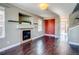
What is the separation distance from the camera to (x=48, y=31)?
3.30 m

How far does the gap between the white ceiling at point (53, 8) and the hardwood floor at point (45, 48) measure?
704 millimetres

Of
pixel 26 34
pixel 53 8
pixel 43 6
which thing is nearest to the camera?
pixel 43 6

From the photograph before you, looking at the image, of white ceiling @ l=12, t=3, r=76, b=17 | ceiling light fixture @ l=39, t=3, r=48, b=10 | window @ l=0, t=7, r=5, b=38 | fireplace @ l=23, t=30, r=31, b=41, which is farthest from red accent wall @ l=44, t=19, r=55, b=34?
window @ l=0, t=7, r=5, b=38

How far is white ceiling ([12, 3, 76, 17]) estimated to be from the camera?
9.43 ft

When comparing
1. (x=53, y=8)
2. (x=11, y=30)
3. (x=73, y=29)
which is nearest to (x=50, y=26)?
(x=53, y=8)

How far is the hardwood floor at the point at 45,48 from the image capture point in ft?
9.52

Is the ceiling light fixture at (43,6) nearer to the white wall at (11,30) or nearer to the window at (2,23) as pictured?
the white wall at (11,30)

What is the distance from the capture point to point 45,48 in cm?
305

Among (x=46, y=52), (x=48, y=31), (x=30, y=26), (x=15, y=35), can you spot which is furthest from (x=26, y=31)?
(x=46, y=52)

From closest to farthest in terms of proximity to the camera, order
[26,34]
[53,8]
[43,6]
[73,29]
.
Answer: [43,6]
[53,8]
[73,29]
[26,34]

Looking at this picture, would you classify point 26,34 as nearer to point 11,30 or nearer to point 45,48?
point 11,30

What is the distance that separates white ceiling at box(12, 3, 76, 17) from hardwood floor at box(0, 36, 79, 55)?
704 mm

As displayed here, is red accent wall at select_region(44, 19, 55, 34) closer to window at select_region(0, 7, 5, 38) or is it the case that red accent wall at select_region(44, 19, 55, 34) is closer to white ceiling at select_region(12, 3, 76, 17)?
white ceiling at select_region(12, 3, 76, 17)

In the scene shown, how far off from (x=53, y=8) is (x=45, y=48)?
1042 millimetres
